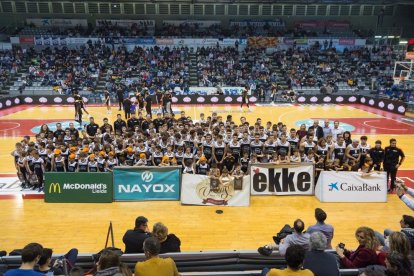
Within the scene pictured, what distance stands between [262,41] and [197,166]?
3493 cm

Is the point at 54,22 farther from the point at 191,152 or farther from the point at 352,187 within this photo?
the point at 352,187

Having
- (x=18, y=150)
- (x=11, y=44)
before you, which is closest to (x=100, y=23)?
(x=11, y=44)

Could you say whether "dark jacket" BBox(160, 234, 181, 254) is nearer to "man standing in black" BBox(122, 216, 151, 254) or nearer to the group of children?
"man standing in black" BBox(122, 216, 151, 254)

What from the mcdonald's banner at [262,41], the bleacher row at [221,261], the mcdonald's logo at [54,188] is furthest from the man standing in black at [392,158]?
the mcdonald's banner at [262,41]

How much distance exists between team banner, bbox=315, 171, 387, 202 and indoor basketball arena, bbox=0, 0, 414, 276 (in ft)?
0.15

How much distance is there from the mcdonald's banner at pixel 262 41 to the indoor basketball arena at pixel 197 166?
2.80 meters

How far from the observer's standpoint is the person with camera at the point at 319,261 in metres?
4.68

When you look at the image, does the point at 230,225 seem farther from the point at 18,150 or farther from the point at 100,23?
the point at 100,23

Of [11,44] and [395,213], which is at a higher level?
[11,44]

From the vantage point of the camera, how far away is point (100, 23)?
147ft

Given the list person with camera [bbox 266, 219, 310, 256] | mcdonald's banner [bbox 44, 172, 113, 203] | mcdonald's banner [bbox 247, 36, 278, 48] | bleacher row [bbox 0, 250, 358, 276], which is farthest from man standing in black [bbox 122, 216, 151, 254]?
mcdonald's banner [bbox 247, 36, 278, 48]

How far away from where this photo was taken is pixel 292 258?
13.8 feet

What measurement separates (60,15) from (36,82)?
12.2 m

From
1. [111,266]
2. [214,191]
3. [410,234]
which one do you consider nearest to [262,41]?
[214,191]
